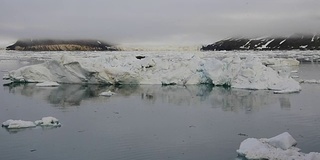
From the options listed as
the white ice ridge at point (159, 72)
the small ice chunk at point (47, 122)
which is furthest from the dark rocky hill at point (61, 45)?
the small ice chunk at point (47, 122)

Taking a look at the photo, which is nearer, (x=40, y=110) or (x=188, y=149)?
(x=188, y=149)

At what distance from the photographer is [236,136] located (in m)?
7.11

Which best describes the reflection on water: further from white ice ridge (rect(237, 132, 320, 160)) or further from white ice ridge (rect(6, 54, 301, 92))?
white ice ridge (rect(237, 132, 320, 160))

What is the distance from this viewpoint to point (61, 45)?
75.0 meters

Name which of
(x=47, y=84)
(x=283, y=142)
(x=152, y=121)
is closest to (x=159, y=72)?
(x=47, y=84)

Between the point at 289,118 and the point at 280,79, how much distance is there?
5.46 meters

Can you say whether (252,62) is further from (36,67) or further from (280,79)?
(36,67)

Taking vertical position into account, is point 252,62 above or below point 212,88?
above

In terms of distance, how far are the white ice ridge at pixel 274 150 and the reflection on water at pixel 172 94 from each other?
3.87 meters

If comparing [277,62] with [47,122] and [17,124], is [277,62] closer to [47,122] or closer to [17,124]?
[47,122]

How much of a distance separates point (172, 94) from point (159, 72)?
3199mm

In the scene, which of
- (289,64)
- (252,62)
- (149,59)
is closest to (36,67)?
(149,59)

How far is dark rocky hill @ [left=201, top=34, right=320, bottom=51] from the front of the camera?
64.8 metres

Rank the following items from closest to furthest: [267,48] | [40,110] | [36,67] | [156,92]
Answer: [40,110]
[156,92]
[36,67]
[267,48]
